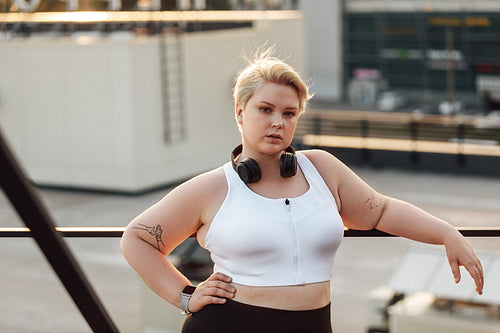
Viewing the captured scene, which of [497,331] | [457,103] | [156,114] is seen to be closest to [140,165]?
[156,114]

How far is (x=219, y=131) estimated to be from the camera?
20.8 m

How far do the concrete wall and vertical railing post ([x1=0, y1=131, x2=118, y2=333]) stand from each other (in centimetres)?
1581

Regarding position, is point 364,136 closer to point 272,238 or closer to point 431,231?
point 431,231

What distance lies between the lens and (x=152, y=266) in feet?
7.31

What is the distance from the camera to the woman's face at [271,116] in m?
2.22

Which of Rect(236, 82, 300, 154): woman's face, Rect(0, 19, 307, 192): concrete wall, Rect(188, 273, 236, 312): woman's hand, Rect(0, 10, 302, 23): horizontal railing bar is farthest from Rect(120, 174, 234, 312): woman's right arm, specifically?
Rect(0, 10, 302, 23): horizontal railing bar

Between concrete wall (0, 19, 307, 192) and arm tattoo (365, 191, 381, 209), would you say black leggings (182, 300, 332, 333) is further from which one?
concrete wall (0, 19, 307, 192)

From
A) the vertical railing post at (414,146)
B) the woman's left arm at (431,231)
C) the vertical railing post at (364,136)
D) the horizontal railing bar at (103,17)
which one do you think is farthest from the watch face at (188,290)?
the vertical railing post at (364,136)

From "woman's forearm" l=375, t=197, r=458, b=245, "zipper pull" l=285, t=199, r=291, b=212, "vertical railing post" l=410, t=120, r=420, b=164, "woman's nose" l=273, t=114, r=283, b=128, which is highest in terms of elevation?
"woman's nose" l=273, t=114, r=283, b=128

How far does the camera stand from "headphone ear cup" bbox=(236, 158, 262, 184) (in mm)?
2225

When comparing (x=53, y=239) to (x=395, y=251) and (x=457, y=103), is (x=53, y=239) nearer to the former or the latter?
(x=395, y=251)

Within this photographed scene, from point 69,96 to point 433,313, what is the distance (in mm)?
13468

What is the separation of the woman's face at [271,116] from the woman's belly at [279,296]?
0.41m

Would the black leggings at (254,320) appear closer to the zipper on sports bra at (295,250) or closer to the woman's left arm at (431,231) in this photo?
the zipper on sports bra at (295,250)
